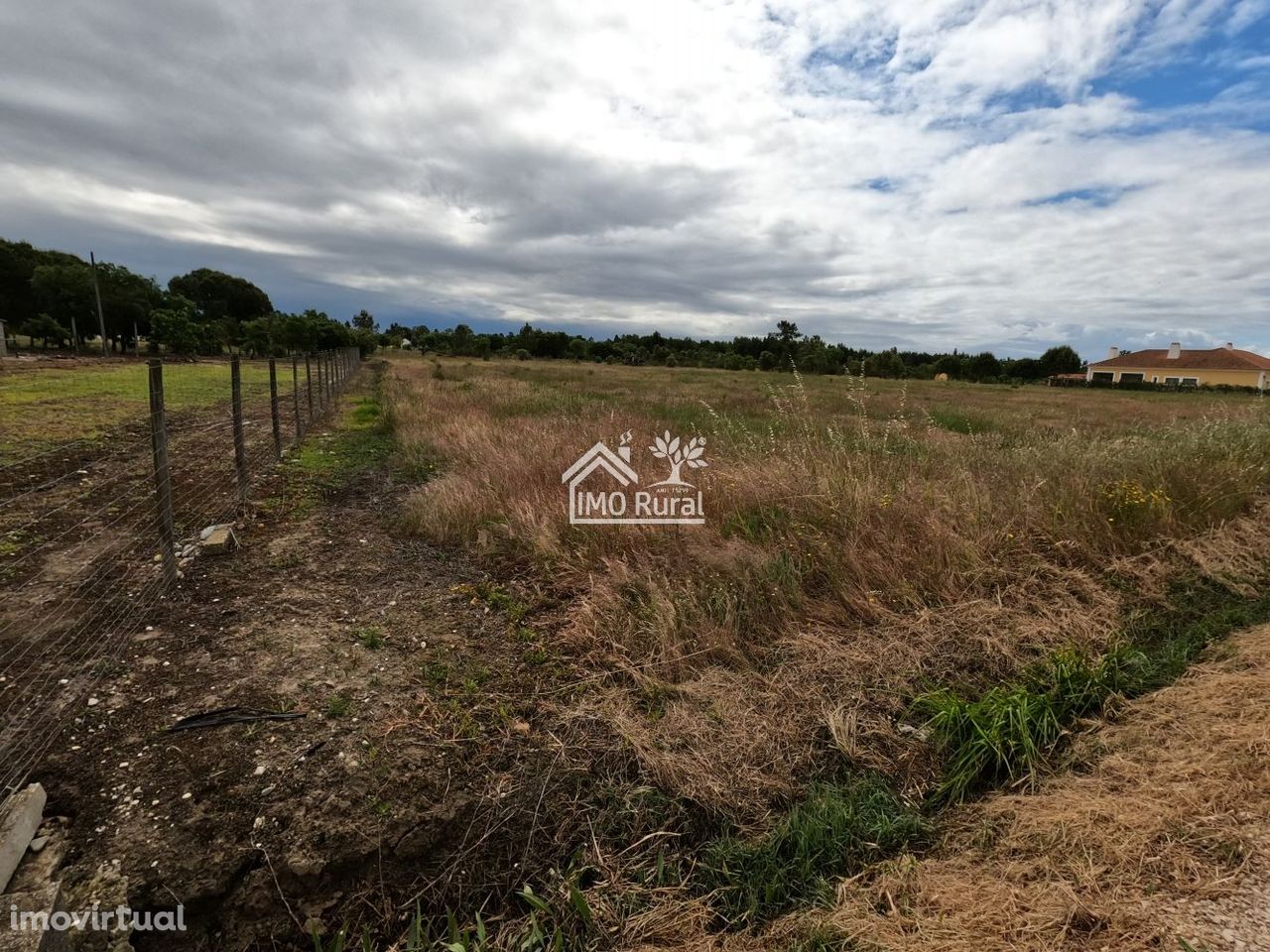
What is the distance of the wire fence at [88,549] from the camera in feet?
9.00

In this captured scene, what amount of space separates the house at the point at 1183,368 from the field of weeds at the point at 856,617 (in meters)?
67.7

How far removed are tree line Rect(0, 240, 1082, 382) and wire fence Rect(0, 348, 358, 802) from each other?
96.2ft

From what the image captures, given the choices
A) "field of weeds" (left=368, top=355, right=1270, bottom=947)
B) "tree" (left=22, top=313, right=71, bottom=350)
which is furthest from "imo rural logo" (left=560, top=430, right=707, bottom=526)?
"tree" (left=22, top=313, right=71, bottom=350)

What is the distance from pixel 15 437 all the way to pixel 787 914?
11422 millimetres

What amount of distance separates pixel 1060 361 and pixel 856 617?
85.4 metres


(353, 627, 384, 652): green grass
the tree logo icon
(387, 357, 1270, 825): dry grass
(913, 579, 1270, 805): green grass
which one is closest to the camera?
(913, 579, 1270, 805): green grass

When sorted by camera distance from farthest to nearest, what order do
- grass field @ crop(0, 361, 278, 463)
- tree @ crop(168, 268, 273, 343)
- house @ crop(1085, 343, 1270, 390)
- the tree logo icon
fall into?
1. tree @ crop(168, 268, 273, 343)
2. house @ crop(1085, 343, 1270, 390)
3. grass field @ crop(0, 361, 278, 463)
4. the tree logo icon

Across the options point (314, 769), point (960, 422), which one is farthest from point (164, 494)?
point (960, 422)

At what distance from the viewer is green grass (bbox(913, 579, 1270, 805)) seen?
2.50 meters

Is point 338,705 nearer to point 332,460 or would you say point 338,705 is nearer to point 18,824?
point 18,824

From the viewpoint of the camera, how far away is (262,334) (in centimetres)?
5381

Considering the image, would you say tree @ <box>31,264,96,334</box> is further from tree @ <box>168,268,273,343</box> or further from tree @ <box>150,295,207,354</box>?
tree @ <box>168,268,273,343</box>

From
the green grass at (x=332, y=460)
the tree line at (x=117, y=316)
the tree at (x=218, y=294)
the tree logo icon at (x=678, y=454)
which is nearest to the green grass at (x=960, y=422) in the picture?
the tree logo icon at (x=678, y=454)

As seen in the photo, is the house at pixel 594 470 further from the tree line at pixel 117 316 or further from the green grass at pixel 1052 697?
the tree line at pixel 117 316
